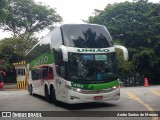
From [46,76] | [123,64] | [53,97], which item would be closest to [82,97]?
[53,97]

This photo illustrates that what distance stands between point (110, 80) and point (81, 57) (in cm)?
162

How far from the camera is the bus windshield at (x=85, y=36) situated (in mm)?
12680

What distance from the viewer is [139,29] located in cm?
3859

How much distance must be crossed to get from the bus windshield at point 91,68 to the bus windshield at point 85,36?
52cm

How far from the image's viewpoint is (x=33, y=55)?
20469 mm

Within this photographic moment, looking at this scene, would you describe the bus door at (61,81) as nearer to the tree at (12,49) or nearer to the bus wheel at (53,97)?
the bus wheel at (53,97)

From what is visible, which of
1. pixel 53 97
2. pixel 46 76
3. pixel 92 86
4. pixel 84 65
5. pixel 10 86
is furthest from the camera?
pixel 10 86

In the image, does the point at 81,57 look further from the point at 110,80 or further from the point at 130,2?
the point at 130,2

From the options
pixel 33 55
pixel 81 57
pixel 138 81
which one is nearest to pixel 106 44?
pixel 81 57

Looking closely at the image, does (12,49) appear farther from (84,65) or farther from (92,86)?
(92,86)

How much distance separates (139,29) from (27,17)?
73.1 feet

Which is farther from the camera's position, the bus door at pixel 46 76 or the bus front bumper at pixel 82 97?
the bus door at pixel 46 76

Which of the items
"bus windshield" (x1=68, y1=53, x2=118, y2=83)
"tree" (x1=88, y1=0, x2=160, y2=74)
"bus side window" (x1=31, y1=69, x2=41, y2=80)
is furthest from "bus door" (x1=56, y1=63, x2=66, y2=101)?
"tree" (x1=88, y1=0, x2=160, y2=74)

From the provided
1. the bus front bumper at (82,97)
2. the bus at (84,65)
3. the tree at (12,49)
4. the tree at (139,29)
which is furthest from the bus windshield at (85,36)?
the tree at (12,49)
